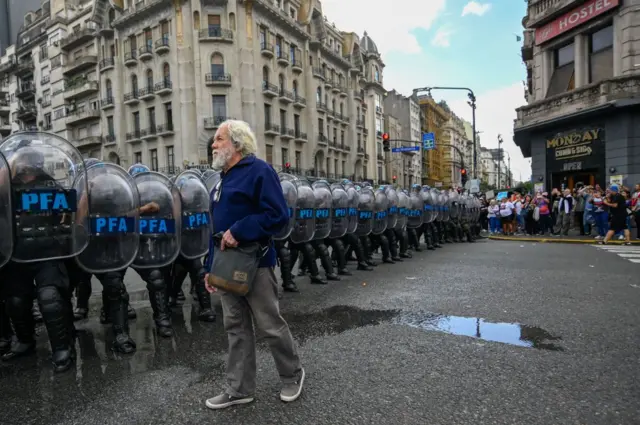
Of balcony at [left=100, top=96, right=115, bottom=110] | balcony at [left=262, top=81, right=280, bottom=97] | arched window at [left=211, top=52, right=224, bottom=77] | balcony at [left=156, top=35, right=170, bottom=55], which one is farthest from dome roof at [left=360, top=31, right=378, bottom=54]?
balcony at [left=100, top=96, right=115, bottom=110]

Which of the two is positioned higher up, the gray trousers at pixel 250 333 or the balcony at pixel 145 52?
the balcony at pixel 145 52

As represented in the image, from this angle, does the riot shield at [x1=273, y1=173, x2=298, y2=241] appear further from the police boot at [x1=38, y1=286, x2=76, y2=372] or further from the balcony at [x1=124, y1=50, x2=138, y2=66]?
the balcony at [x1=124, y1=50, x2=138, y2=66]

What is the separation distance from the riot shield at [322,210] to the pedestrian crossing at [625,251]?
22.2 feet

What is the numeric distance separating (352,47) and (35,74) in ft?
126

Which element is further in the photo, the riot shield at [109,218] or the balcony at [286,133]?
the balcony at [286,133]

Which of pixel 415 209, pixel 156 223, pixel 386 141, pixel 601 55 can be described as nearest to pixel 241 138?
pixel 156 223

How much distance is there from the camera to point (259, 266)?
10.1ft

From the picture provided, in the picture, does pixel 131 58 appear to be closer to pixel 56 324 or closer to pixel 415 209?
pixel 415 209

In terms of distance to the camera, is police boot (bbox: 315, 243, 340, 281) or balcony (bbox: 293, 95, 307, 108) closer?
police boot (bbox: 315, 243, 340, 281)

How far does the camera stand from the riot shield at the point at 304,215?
7242 mm

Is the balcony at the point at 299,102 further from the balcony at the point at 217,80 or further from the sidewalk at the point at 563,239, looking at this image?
the sidewalk at the point at 563,239

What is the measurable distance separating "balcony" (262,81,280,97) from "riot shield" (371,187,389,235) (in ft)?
100

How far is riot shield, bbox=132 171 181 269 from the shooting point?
4777mm

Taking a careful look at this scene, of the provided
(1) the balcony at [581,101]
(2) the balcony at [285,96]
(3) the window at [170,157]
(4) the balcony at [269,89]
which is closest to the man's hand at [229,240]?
(1) the balcony at [581,101]
